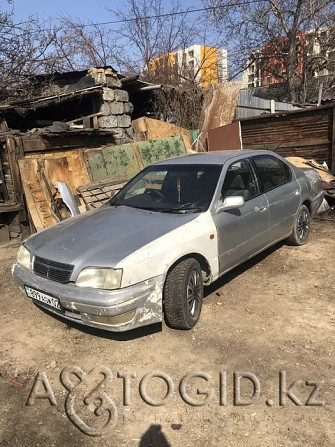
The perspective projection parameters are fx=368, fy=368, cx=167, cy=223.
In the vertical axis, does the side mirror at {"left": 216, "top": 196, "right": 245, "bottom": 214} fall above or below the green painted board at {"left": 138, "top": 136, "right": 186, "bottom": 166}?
below

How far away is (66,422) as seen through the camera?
2.42 meters

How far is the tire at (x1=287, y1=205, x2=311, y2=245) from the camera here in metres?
5.28

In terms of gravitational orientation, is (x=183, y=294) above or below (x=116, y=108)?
below

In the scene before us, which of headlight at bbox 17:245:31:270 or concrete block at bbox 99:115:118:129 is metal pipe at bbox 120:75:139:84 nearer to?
concrete block at bbox 99:115:118:129

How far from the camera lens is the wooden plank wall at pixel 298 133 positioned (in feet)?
27.8

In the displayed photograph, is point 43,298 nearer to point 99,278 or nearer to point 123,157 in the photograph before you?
point 99,278

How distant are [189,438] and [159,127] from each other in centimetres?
911

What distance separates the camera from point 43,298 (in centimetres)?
314

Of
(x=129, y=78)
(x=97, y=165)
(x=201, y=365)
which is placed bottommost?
(x=201, y=365)

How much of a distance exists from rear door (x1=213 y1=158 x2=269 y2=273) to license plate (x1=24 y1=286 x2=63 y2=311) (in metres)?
1.61

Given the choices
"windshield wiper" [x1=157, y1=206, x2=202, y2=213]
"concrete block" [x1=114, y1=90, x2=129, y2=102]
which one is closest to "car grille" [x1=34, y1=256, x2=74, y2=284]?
"windshield wiper" [x1=157, y1=206, x2=202, y2=213]

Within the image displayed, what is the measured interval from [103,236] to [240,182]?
1760 millimetres

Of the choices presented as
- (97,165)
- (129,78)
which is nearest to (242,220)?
(97,165)

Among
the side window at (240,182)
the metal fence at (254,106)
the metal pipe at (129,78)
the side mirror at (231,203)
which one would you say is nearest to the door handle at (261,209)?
the side window at (240,182)
